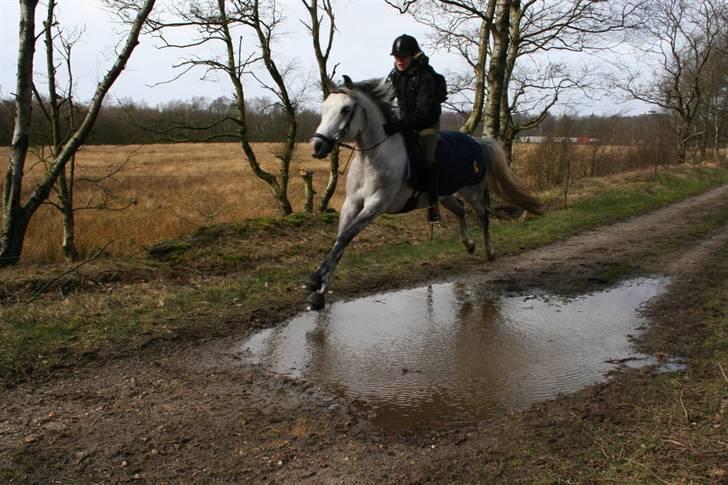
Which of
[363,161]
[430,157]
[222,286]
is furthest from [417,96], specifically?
[222,286]

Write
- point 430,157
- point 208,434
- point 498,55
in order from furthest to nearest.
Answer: point 498,55
point 430,157
point 208,434

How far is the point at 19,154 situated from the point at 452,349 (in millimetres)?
6220

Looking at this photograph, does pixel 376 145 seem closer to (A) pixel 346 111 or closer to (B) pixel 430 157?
(A) pixel 346 111

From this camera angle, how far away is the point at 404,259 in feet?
29.5

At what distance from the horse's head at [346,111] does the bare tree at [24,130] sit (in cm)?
336

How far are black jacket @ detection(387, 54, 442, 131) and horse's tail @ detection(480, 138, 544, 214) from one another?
104 inches

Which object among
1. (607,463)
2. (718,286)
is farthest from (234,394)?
(718,286)

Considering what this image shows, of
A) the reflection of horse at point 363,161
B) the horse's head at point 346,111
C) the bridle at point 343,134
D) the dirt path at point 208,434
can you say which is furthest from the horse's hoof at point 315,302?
the bridle at point 343,134

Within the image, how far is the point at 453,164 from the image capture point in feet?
24.6

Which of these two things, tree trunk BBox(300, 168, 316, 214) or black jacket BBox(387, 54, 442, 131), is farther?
tree trunk BBox(300, 168, 316, 214)

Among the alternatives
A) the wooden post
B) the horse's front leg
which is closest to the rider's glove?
the horse's front leg

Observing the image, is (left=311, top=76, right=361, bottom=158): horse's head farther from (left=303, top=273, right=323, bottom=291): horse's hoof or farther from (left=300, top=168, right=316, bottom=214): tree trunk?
(left=300, top=168, right=316, bottom=214): tree trunk

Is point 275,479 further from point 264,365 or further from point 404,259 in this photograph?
point 404,259

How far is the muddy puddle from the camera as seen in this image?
4172 millimetres
